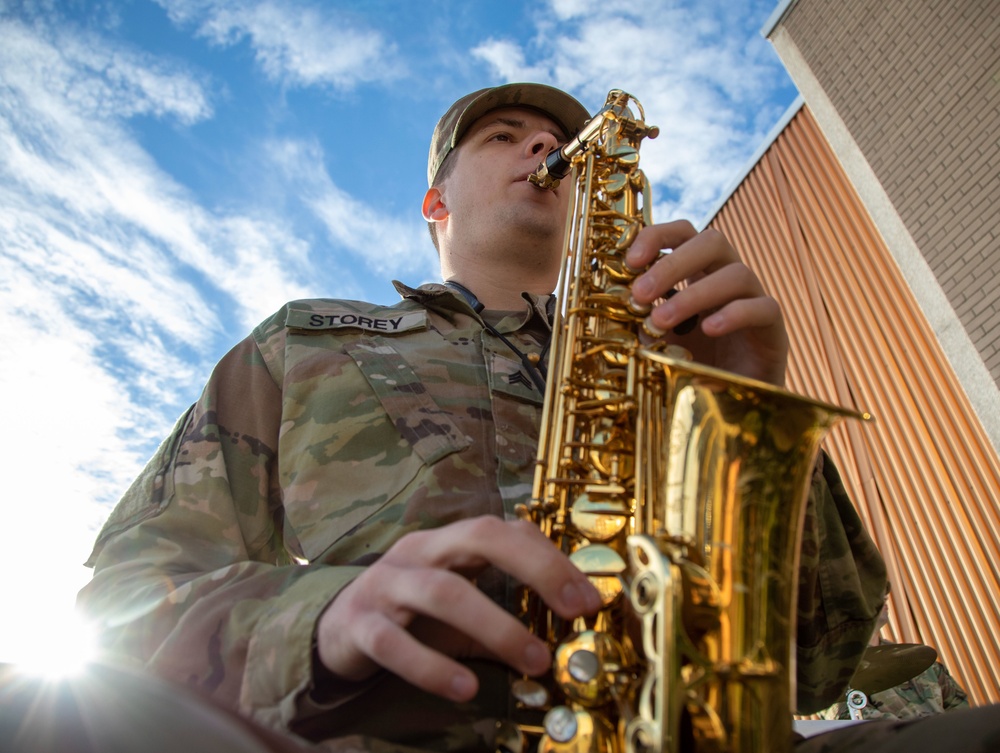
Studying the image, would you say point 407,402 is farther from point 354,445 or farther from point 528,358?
point 528,358

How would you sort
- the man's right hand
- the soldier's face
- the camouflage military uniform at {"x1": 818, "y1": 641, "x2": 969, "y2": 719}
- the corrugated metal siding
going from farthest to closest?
the corrugated metal siding, the camouflage military uniform at {"x1": 818, "y1": 641, "x2": 969, "y2": 719}, the soldier's face, the man's right hand

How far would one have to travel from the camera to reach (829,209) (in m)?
7.04

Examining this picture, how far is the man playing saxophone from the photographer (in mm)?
1017

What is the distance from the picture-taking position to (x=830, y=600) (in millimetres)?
1780

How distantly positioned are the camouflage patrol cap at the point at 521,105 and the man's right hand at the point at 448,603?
2318 millimetres

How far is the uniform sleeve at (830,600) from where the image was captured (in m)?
1.73

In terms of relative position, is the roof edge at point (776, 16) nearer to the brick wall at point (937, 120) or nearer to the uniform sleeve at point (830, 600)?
the brick wall at point (937, 120)

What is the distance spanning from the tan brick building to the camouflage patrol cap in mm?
3949

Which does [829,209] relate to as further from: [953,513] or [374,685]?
[374,685]

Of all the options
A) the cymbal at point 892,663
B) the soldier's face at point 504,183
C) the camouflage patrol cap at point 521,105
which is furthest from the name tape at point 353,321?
the cymbal at point 892,663

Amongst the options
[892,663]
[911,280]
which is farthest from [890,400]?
[892,663]

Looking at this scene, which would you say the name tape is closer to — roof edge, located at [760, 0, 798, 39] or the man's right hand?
the man's right hand

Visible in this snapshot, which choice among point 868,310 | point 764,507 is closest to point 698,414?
point 764,507

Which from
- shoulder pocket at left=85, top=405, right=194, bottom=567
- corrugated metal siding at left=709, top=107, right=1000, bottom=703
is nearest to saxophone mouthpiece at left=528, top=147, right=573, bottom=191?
shoulder pocket at left=85, top=405, right=194, bottom=567
